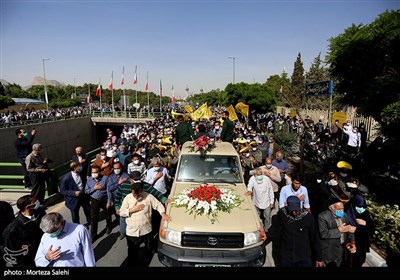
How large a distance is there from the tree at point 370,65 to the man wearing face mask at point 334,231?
229 centimetres

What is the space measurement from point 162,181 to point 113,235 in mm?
1761

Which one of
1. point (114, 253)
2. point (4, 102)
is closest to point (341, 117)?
point (114, 253)

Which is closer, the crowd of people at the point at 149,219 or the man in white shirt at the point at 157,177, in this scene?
the crowd of people at the point at 149,219

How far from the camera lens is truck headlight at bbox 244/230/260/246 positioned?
440 cm

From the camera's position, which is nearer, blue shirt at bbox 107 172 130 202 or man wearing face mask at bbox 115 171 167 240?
man wearing face mask at bbox 115 171 167 240

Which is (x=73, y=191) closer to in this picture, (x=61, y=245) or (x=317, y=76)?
(x=61, y=245)

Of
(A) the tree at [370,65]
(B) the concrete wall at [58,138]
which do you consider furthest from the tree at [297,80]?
(A) the tree at [370,65]

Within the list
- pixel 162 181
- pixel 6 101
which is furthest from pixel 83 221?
pixel 6 101

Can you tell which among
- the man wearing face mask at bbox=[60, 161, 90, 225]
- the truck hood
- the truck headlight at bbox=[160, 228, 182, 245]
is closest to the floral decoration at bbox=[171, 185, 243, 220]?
the truck hood

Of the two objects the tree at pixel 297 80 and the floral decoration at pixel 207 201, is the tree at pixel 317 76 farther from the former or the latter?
the floral decoration at pixel 207 201

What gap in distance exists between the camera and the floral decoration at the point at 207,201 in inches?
189

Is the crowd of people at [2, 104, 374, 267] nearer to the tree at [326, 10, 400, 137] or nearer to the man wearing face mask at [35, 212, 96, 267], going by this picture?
the man wearing face mask at [35, 212, 96, 267]

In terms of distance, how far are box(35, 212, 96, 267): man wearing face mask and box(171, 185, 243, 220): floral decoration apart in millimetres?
1915

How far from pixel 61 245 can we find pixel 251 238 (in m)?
2.79
